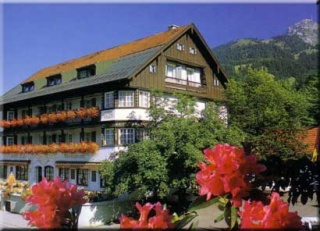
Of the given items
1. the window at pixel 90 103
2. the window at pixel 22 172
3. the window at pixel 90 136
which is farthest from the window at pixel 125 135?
the window at pixel 22 172

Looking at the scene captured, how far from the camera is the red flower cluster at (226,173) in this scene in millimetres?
943

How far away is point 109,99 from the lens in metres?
15.7

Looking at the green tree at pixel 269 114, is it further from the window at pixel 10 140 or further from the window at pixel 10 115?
the window at pixel 10 140

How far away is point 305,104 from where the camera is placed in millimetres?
20891

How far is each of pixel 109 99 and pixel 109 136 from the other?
138 cm

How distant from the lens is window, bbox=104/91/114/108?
15.6m

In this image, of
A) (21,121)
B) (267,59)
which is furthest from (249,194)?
(267,59)

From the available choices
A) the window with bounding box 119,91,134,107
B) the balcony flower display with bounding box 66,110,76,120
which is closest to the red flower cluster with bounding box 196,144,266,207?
the window with bounding box 119,91,134,107

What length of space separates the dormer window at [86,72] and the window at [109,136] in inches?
143

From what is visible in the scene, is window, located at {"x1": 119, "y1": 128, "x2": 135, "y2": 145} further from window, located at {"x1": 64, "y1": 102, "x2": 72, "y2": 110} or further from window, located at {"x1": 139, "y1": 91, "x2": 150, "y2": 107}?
window, located at {"x1": 64, "y1": 102, "x2": 72, "y2": 110}

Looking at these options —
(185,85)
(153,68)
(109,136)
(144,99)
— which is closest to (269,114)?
(185,85)

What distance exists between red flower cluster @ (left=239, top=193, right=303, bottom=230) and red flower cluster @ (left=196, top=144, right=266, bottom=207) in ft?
0.23

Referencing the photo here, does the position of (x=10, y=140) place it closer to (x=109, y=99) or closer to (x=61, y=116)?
(x=61, y=116)

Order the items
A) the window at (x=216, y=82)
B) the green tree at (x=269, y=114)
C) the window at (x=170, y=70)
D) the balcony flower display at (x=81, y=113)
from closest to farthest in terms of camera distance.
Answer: the balcony flower display at (x=81, y=113) < the window at (x=170, y=70) < the green tree at (x=269, y=114) < the window at (x=216, y=82)
